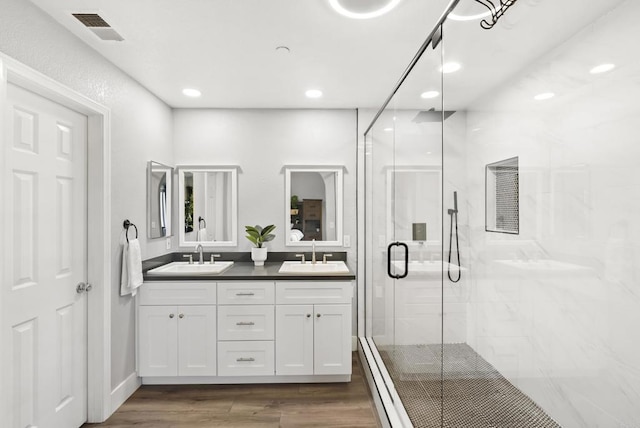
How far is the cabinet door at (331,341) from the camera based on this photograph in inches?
109

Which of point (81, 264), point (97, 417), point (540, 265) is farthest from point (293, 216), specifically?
point (540, 265)

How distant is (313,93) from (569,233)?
2.44 metres

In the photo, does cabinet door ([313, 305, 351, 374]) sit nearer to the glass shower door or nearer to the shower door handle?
the glass shower door

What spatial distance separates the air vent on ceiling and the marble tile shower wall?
1961mm

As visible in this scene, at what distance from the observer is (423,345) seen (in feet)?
5.94

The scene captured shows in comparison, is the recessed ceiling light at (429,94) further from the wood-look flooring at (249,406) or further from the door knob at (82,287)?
the door knob at (82,287)

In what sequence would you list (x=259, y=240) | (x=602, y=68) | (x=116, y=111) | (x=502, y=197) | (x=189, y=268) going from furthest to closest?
(x=259, y=240), (x=189, y=268), (x=116, y=111), (x=502, y=197), (x=602, y=68)

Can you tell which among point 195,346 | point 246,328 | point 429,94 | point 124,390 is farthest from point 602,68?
point 124,390

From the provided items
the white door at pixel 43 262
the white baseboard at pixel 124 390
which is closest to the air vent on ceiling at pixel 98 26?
the white door at pixel 43 262

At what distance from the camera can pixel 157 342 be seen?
2.72 meters

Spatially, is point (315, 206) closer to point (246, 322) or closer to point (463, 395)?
point (246, 322)

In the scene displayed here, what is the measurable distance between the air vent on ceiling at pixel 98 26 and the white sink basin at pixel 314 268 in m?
1.94

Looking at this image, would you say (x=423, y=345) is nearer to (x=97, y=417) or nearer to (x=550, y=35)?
(x=550, y=35)

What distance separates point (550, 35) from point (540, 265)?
2.30 feet
